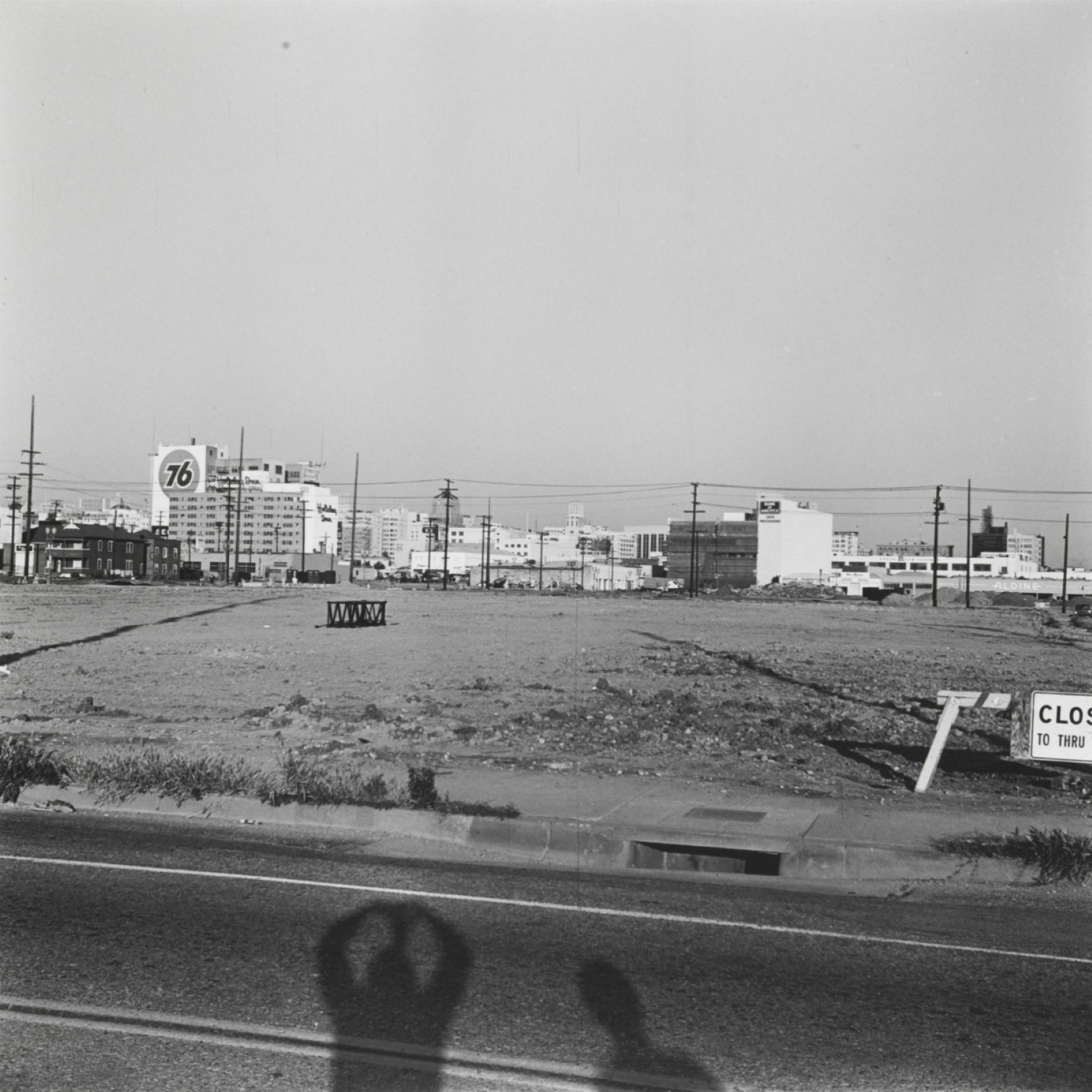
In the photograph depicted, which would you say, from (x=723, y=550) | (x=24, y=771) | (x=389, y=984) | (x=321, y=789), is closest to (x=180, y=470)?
(x=723, y=550)

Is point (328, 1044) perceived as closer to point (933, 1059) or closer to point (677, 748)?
point (933, 1059)

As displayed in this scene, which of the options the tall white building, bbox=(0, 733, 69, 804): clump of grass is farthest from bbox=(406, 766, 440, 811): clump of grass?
the tall white building

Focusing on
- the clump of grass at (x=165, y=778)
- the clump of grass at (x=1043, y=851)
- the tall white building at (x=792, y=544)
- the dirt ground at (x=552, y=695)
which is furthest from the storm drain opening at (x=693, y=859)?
the tall white building at (x=792, y=544)

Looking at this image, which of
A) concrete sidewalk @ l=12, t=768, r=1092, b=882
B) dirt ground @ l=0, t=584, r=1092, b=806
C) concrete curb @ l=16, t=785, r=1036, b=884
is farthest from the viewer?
dirt ground @ l=0, t=584, r=1092, b=806

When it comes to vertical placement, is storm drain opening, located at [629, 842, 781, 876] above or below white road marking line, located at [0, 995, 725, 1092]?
below

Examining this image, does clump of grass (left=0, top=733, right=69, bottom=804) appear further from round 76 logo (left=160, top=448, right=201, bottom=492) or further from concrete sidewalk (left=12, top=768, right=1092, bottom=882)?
round 76 logo (left=160, top=448, right=201, bottom=492)
